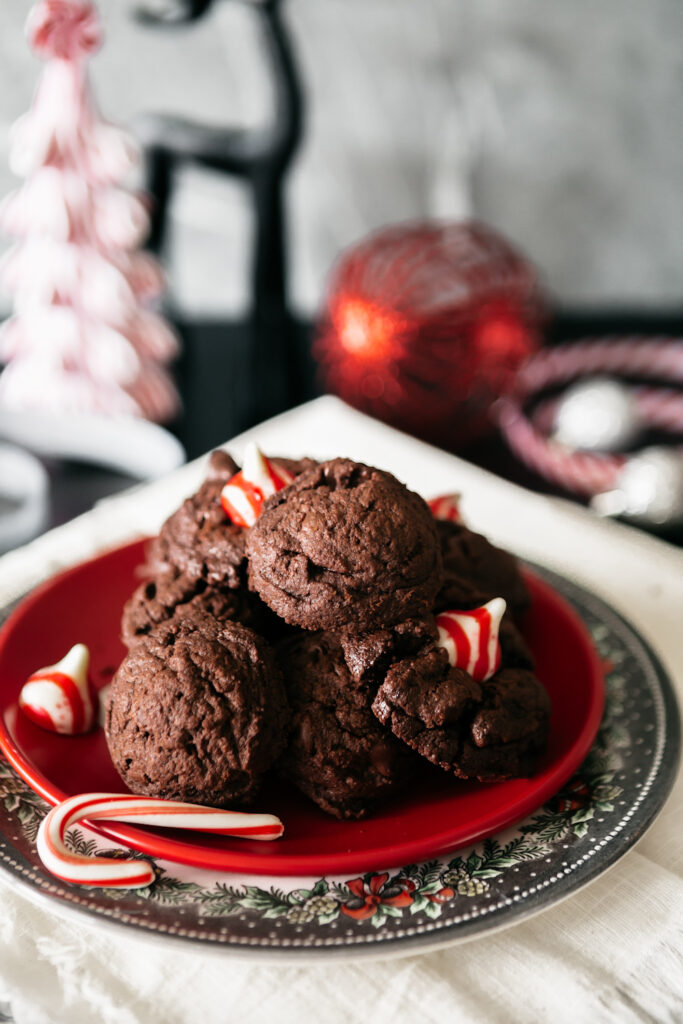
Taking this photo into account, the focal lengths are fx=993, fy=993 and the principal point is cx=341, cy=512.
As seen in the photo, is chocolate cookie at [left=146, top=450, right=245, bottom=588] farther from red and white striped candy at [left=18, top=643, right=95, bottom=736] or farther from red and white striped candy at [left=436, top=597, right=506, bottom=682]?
red and white striped candy at [left=436, top=597, right=506, bottom=682]

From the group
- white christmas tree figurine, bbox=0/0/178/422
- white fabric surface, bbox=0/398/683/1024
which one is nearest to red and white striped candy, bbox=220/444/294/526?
white fabric surface, bbox=0/398/683/1024

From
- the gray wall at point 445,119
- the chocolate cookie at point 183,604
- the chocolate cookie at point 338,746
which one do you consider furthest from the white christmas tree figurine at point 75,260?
the chocolate cookie at point 338,746

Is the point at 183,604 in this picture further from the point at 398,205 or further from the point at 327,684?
the point at 398,205

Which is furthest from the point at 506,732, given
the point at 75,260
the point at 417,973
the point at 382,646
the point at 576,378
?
the point at 576,378

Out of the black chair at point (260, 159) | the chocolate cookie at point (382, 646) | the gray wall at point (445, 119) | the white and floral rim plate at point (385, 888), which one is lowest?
the white and floral rim plate at point (385, 888)

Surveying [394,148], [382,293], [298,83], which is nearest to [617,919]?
[382,293]

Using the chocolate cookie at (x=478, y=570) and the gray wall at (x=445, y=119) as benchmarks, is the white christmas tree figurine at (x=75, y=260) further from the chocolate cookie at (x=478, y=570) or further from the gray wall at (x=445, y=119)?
the chocolate cookie at (x=478, y=570)
